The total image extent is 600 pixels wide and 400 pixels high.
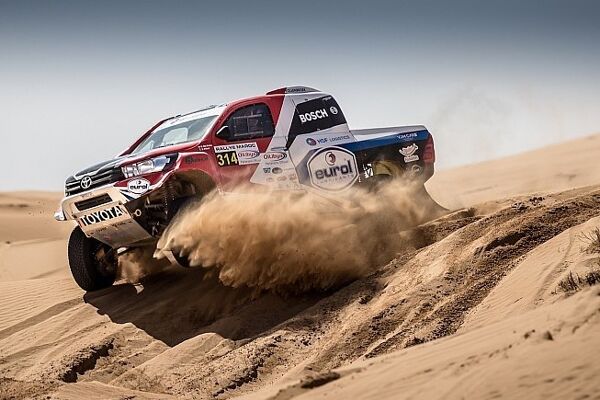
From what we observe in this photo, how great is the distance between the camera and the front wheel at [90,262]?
9367 millimetres

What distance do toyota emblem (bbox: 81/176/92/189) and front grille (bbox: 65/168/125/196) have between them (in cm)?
2

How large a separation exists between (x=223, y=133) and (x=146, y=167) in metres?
0.96

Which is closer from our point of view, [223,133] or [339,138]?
[223,133]

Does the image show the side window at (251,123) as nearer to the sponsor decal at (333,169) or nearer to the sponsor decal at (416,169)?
the sponsor decal at (333,169)

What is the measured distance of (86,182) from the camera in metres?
8.80

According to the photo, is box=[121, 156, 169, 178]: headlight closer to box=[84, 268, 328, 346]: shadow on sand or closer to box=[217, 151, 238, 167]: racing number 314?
box=[217, 151, 238, 167]: racing number 314

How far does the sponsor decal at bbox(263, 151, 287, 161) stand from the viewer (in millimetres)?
8891

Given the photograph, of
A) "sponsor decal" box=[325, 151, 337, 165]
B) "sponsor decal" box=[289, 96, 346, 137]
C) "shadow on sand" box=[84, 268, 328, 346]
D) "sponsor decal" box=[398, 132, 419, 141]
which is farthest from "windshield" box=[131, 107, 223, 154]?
"sponsor decal" box=[398, 132, 419, 141]

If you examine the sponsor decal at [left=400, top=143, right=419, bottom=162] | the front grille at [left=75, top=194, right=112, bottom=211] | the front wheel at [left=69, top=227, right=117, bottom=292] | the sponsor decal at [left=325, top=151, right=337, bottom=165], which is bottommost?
the front wheel at [left=69, top=227, right=117, bottom=292]

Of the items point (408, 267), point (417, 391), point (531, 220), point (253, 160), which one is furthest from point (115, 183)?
point (417, 391)

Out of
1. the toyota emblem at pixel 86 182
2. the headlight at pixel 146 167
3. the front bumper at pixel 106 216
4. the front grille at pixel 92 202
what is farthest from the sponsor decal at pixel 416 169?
the toyota emblem at pixel 86 182

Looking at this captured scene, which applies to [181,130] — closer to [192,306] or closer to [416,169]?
[192,306]

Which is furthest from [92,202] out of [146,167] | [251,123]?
[251,123]

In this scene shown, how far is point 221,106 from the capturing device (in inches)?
363
